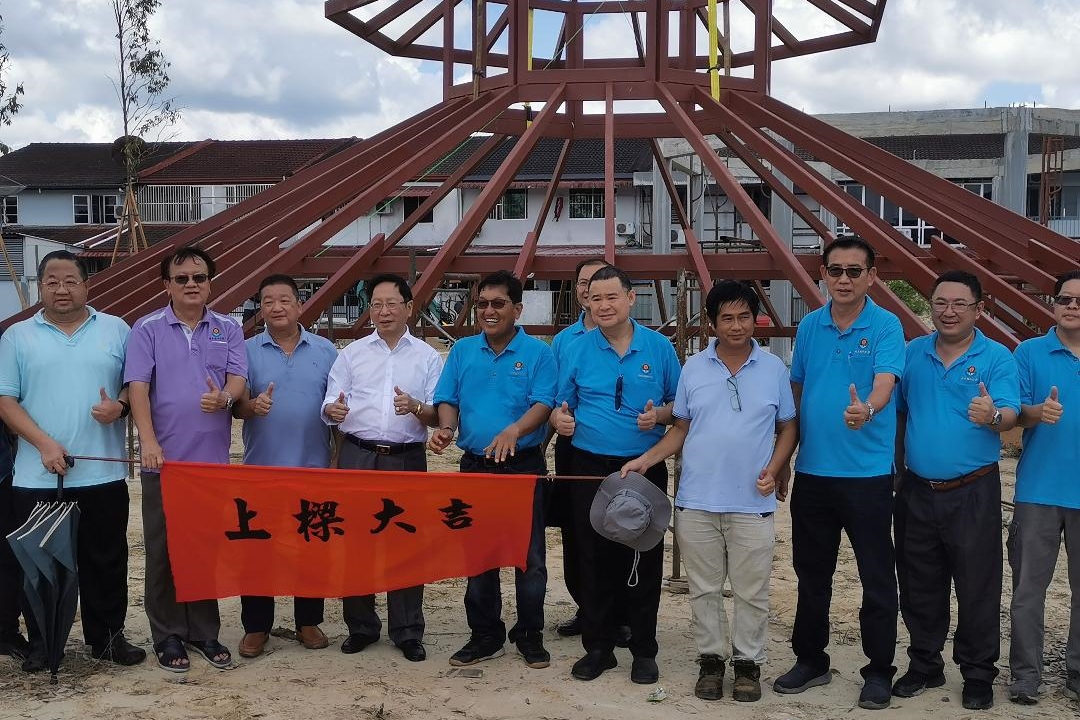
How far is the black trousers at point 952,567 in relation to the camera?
175 inches

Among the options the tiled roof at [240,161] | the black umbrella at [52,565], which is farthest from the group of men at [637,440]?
the tiled roof at [240,161]

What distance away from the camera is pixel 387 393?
5008mm

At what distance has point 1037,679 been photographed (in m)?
4.55

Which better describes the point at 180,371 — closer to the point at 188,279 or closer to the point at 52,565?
the point at 188,279

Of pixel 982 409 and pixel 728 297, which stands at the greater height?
pixel 728 297

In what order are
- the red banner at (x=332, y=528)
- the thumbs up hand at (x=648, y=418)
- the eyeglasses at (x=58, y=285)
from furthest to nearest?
the red banner at (x=332, y=528) < the eyeglasses at (x=58, y=285) < the thumbs up hand at (x=648, y=418)

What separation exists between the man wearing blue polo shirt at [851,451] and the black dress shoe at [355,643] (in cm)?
210

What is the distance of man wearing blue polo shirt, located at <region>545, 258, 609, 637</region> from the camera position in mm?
4980

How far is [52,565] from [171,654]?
0.66 m

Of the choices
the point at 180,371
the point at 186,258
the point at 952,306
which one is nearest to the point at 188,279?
the point at 186,258

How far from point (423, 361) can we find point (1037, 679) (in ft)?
9.96

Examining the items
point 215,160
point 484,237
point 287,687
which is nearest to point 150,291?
A: point 287,687

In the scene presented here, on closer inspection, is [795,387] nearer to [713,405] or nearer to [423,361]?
[713,405]

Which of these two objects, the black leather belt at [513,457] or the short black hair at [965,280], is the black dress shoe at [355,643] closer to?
the black leather belt at [513,457]
